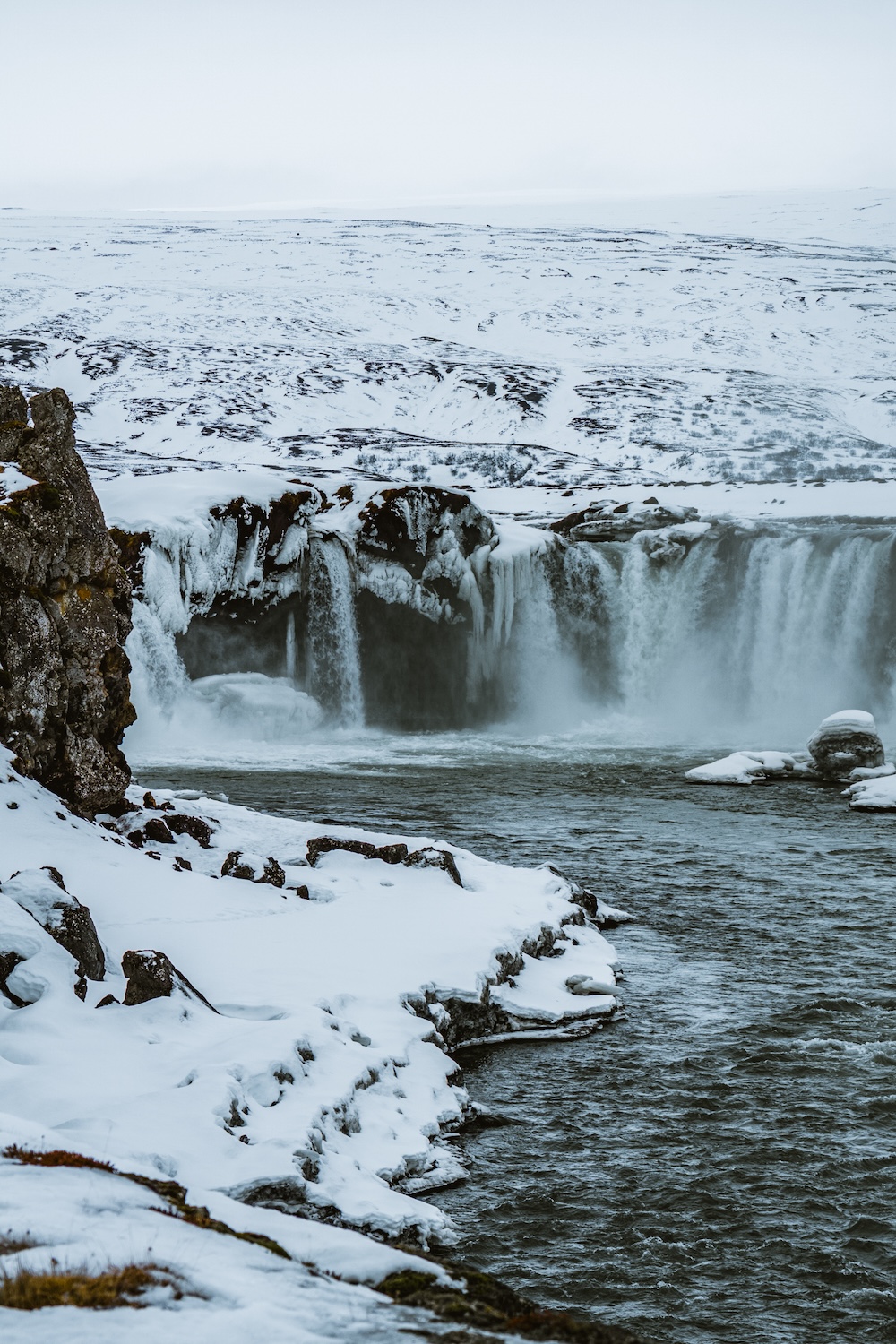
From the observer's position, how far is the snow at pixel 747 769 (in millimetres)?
25438

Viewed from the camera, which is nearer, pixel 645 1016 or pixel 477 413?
pixel 645 1016

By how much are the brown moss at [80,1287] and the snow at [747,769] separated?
861 inches

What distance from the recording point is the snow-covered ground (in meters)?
67.1

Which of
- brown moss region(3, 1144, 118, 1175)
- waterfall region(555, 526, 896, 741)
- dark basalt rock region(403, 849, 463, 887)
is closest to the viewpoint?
brown moss region(3, 1144, 118, 1175)

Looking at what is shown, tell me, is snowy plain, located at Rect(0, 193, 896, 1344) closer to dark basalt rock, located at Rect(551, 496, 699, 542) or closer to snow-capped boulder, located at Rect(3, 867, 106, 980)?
snow-capped boulder, located at Rect(3, 867, 106, 980)

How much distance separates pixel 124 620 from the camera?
582 inches

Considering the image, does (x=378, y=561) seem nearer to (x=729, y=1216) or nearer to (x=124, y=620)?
(x=124, y=620)

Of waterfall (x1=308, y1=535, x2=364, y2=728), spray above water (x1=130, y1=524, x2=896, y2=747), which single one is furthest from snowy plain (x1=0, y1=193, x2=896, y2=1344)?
spray above water (x1=130, y1=524, x2=896, y2=747)

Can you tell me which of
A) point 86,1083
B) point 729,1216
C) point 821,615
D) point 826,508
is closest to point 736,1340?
point 729,1216

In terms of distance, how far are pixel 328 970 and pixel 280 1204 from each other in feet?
12.7

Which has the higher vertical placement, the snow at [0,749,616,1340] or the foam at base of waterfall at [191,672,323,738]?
the snow at [0,749,616,1340]

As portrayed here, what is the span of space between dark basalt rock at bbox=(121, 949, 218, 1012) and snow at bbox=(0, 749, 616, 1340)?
146 millimetres

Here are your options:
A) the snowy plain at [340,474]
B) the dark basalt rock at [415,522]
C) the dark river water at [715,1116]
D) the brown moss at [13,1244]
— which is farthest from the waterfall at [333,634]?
the brown moss at [13,1244]

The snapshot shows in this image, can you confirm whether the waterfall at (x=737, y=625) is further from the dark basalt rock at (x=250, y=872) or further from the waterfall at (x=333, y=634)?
the dark basalt rock at (x=250, y=872)
